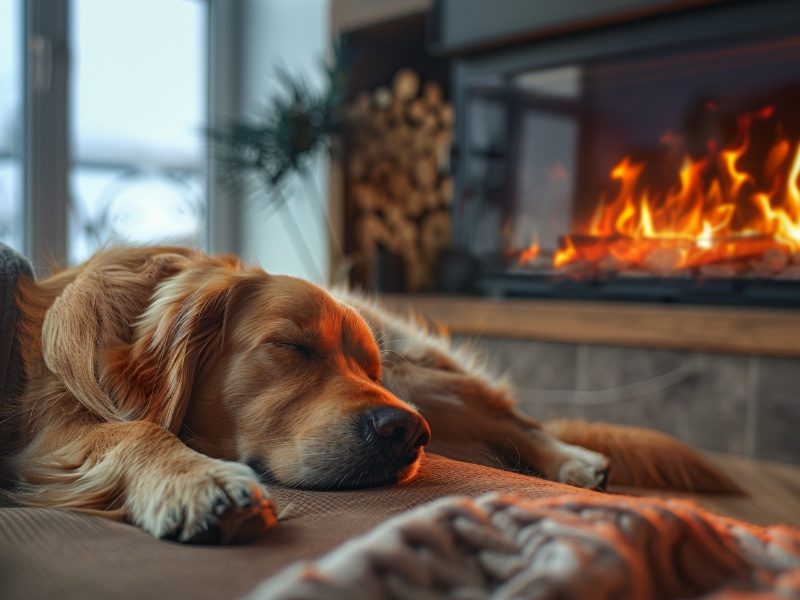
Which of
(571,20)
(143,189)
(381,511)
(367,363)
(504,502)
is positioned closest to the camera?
(504,502)

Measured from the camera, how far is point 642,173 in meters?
2.75

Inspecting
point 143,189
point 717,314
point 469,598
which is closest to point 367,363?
point 469,598

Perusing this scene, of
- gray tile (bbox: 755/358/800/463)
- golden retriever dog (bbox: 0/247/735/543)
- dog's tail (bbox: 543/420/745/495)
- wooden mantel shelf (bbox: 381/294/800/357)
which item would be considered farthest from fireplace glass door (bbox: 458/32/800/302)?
golden retriever dog (bbox: 0/247/735/543)

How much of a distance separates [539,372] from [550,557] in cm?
239

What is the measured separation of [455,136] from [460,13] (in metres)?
0.50

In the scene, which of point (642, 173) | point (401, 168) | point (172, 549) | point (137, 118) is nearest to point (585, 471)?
point (172, 549)

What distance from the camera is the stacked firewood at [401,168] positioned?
388 cm

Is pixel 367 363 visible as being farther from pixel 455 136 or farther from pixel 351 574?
pixel 455 136

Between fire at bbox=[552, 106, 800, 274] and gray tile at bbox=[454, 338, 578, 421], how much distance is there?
371mm

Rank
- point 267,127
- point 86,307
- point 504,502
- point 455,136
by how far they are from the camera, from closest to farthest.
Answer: point 504,502, point 86,307, point 455,136, point 267,127

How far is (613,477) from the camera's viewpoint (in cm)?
158

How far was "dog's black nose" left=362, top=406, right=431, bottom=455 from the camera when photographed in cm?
98

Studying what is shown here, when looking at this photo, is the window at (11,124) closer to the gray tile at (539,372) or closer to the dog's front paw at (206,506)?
the gray tile at (539,372)

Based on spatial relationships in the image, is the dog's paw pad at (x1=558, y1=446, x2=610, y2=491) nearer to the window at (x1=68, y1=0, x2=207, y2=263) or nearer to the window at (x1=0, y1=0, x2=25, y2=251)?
the window at (x1=68, y1=0, x2=207, y2=263)
